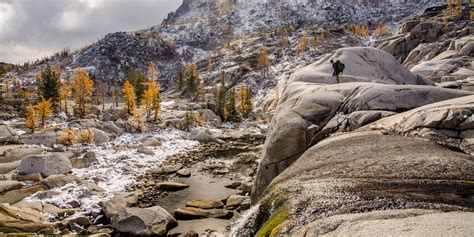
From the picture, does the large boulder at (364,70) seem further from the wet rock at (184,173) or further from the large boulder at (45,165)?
the large boulder at (45,165)

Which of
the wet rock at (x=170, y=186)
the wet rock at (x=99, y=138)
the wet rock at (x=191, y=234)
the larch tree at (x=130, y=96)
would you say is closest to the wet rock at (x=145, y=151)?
the wet rock at (x=99, y=138)

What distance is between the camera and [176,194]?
75.6ft

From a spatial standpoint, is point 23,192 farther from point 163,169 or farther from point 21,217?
point 163,169

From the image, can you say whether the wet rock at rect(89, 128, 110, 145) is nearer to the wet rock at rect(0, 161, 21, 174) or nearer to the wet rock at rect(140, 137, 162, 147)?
the wet rock at rect(140, 137, 162, 147)

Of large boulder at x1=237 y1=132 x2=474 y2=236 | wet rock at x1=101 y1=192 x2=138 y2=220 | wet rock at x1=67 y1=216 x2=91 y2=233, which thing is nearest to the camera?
large boulder at x1=237 y1=132 x2=474 y2=236

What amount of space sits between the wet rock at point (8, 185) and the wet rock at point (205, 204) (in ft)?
39.7

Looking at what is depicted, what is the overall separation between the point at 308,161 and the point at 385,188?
326 centimetres

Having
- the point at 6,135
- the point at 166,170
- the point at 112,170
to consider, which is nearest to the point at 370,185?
the point at 166,170

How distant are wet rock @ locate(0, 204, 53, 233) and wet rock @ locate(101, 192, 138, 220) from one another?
9.51 ft

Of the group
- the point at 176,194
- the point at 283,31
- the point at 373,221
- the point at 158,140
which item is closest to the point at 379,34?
the point at 283,31

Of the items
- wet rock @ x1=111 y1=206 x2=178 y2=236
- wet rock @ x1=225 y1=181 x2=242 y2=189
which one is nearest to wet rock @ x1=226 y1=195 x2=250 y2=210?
wet rock @ x1=225 y1=181 x2=242 y2=189

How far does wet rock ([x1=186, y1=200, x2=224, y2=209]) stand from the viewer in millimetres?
19638

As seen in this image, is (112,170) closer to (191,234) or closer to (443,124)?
(191,234)

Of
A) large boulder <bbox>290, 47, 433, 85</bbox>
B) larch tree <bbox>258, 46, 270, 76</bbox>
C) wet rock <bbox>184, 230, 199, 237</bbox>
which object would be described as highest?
larch tree <bbox>258, 46, 270, 76</bbox>
